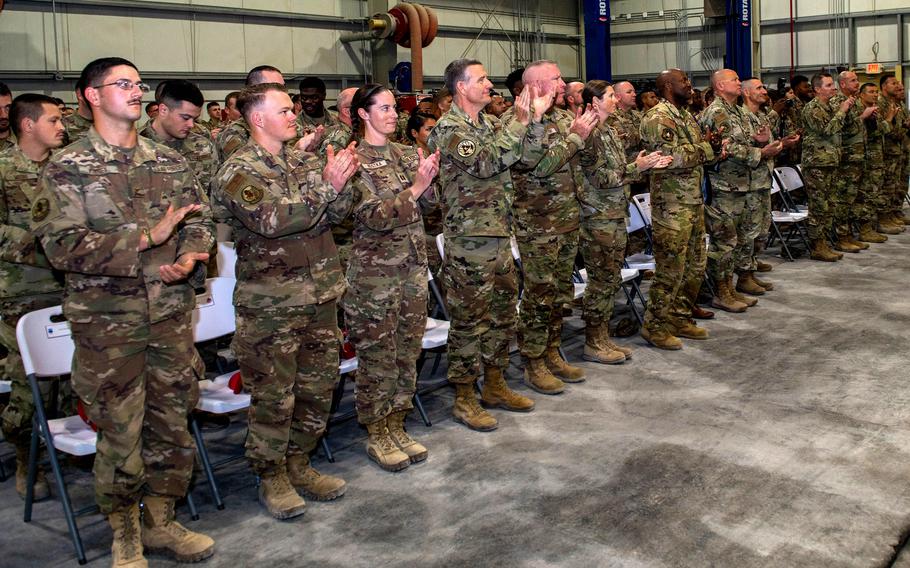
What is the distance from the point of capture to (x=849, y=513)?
→ 10.9 ft

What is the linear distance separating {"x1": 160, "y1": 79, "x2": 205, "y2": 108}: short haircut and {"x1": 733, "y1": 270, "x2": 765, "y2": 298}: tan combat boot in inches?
170

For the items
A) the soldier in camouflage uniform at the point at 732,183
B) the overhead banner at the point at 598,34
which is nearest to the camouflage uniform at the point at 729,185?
the soldier in camouflage uniform at the point at 732,183

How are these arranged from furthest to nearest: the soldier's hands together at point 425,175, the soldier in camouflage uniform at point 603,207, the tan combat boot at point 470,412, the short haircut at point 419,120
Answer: the short haircut at point 419,120 → the soldier in camouflage uniform at point 603,207 → the tan combat boot at point 470,412 → the soldier's hands together at point 425,175

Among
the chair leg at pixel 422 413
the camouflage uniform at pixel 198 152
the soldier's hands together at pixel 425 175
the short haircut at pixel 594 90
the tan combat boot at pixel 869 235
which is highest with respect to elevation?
the short haircut at pixel 594 90

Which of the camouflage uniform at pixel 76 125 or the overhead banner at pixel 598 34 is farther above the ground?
the overhead banner at pixel 598 34

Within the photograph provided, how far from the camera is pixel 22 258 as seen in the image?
3.81 meters

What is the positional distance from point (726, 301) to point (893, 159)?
426 centimetres

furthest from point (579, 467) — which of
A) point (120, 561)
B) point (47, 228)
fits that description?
point (47, 228)

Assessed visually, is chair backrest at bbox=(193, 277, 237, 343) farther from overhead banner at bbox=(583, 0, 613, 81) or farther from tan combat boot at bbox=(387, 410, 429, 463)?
overhead banner at bbox=(583, 0, 613, 81)

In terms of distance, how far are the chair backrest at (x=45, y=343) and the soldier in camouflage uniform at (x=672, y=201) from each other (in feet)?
11.5

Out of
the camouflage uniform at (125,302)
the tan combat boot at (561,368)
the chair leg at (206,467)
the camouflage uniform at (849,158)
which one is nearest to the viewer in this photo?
the camouflage uniform at (125,302)

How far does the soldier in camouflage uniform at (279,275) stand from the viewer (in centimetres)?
328

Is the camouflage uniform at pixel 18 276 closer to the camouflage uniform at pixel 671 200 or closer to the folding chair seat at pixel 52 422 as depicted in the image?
the folding chair seat at pixel 52 422

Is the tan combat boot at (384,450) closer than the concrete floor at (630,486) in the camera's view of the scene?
No
